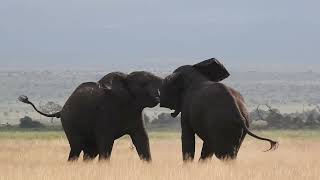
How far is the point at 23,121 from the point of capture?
73125mm

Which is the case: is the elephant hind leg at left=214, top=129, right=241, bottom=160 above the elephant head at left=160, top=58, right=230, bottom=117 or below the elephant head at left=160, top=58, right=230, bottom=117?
below

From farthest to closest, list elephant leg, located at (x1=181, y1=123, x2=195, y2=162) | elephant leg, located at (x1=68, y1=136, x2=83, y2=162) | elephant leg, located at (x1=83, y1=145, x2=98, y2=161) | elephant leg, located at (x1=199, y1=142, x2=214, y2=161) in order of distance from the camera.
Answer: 1. elephant leg, located at (x1=83, y1=145, x2=98, y2=161)
2. elephant leg, located at (x1=68, y1=136, x2=83, y2=162)
3. elephant leg, located at (x1=181, y1=123, x2=195, y2=162)
4. elephant leg, located at (x1=199, y1=142, x2=214, y2=161)

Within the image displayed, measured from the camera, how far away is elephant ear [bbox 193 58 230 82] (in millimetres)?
20719

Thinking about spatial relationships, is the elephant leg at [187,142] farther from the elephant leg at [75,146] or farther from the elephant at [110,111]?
the elephant leg at [75,146]

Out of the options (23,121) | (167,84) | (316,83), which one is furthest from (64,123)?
(316,83)

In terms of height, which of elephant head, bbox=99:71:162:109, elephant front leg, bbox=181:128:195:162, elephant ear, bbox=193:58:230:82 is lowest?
elephant front leg, bbox=181:128:195:162

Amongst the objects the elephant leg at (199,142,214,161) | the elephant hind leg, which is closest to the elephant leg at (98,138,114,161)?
the elephant leg at (199,142,214,161)

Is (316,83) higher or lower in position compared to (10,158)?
lower

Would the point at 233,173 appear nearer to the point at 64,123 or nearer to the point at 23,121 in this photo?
the point at 64,123

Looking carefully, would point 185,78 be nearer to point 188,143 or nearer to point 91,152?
point 188,143

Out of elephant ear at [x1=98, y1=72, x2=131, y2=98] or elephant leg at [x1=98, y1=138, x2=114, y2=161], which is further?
elephant ear at [x1=98, y1=72, x2=131, y2=98]

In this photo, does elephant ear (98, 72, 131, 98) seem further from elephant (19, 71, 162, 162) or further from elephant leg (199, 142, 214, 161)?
elephant leg (199, 142, 214, 161)

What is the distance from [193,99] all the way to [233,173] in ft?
10.7

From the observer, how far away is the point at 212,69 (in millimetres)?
20828
